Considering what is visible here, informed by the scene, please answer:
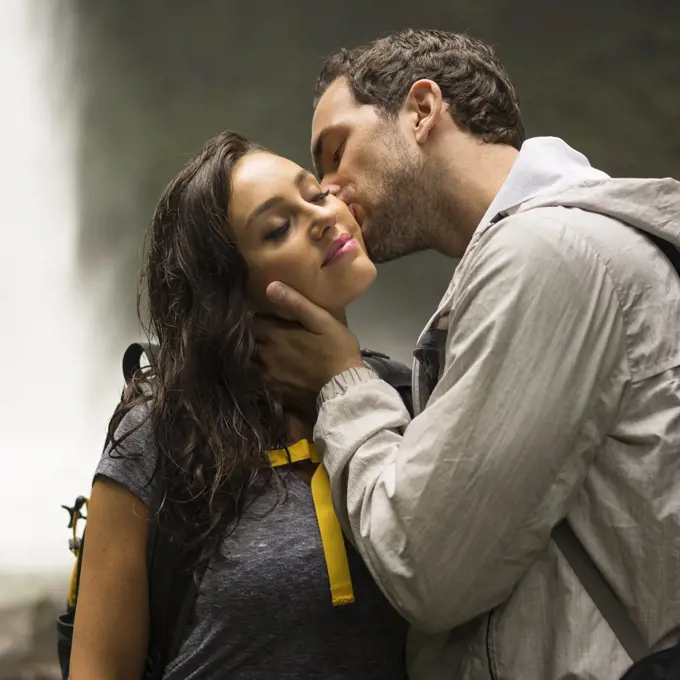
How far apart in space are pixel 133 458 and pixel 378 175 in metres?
0.53

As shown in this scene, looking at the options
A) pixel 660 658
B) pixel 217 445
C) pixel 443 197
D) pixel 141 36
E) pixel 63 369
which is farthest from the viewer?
pixel 141 36

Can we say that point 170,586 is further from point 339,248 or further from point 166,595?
point 339,248

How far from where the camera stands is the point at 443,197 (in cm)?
125

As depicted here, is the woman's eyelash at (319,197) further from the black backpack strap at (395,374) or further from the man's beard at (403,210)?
the black backpack strap at (395,374)

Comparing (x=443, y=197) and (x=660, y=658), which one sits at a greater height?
(x=443, y=197)

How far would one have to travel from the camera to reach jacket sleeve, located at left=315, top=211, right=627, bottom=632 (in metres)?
0.76

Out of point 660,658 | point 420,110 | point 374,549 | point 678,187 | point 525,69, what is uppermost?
point 525,69

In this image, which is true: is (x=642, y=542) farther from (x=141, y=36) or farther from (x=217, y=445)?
(x=141, y=36)

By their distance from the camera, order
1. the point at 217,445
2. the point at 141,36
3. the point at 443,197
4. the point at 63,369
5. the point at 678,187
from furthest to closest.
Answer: the point at 141,36 < the point at 63,369 < the point at 443,197 < the point at 217,445 < the point at 678,187

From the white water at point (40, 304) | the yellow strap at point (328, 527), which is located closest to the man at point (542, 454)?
the yellow strap at point (328, 527)

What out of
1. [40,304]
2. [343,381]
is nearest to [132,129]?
[40,304]

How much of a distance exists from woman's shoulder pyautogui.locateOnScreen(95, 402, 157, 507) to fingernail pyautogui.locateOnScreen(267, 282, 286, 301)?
8.9 inches

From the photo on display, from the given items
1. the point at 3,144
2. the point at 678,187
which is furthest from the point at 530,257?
the point at 3,144

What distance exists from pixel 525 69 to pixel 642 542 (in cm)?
152
